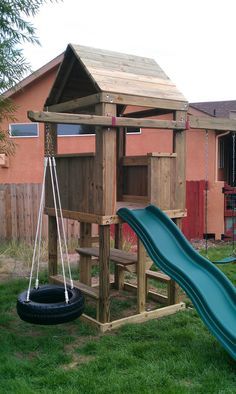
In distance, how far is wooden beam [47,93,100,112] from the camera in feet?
15.3

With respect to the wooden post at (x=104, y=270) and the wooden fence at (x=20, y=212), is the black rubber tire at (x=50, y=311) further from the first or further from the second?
the wooden fence at (x=20, y=212)

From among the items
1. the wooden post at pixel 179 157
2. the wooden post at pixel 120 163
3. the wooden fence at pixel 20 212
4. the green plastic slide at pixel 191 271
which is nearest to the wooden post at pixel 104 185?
the green plastic slide at pixel 191 271

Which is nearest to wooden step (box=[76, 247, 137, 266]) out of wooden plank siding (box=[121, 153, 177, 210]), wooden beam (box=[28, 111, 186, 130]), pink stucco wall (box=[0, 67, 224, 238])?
wooden plank siding (box=[121, 153, 177, 210])

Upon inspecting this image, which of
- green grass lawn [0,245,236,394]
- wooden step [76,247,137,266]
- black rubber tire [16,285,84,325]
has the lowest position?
green grass lawn [0,245,236,394]

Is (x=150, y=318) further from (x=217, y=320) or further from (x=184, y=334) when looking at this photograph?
(x=217, y=320)

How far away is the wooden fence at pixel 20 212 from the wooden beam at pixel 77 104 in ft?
14.8

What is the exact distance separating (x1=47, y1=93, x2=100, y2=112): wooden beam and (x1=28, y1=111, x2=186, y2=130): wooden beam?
1.15 ft

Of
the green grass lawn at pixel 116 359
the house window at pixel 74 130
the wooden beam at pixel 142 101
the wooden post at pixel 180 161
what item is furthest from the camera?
the house window at pixel 74 130

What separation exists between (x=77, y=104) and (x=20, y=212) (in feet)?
18.2

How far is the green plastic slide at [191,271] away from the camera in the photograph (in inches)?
150

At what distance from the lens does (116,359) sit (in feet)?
12.8

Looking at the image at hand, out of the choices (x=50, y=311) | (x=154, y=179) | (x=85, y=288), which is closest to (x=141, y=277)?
(x=85, y=288)

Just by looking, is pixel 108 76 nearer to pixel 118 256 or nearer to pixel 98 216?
pixel 98 216

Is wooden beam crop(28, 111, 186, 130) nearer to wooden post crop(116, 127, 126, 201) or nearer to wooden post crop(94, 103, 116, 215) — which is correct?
wooden post crop(94, 103, 116, 215)
